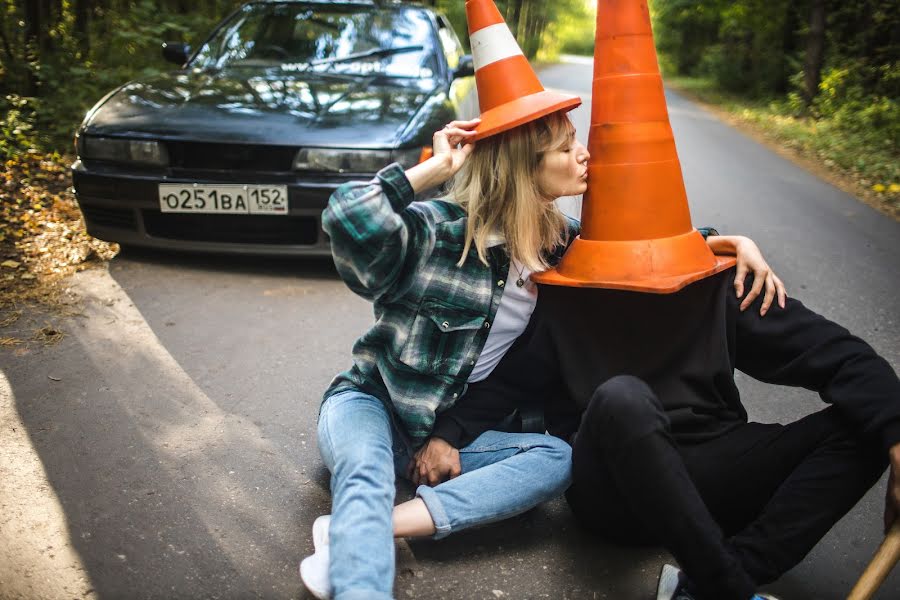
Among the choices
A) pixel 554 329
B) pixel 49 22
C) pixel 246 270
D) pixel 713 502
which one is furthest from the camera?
pixel 49 22

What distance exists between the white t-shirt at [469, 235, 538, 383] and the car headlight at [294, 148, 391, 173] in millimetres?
2147

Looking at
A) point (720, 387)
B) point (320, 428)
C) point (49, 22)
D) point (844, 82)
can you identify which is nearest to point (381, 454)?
point (320, 428)

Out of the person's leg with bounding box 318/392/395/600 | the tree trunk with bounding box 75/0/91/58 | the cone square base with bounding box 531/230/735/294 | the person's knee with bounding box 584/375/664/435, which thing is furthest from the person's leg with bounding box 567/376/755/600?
the tree trunk with bounding box 75/0/91/58

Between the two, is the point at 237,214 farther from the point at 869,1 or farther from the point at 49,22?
the point at 869,1

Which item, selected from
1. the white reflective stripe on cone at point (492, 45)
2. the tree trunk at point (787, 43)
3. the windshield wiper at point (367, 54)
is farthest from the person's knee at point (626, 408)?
the tree trunk at point (787, 43)

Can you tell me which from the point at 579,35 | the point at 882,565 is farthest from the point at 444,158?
the point at 579,35

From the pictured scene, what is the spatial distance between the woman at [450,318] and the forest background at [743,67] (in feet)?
17.7

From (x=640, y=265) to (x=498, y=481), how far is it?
701mm

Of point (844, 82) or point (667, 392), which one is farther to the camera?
point (844, 82)

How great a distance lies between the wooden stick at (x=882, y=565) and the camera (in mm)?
1832

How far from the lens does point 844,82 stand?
45.0 feet

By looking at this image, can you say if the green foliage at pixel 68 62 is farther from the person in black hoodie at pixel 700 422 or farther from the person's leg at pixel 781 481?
the person's leg at pixel 781 481

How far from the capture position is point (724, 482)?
1.99 metres

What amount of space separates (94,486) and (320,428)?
805 millimetres
